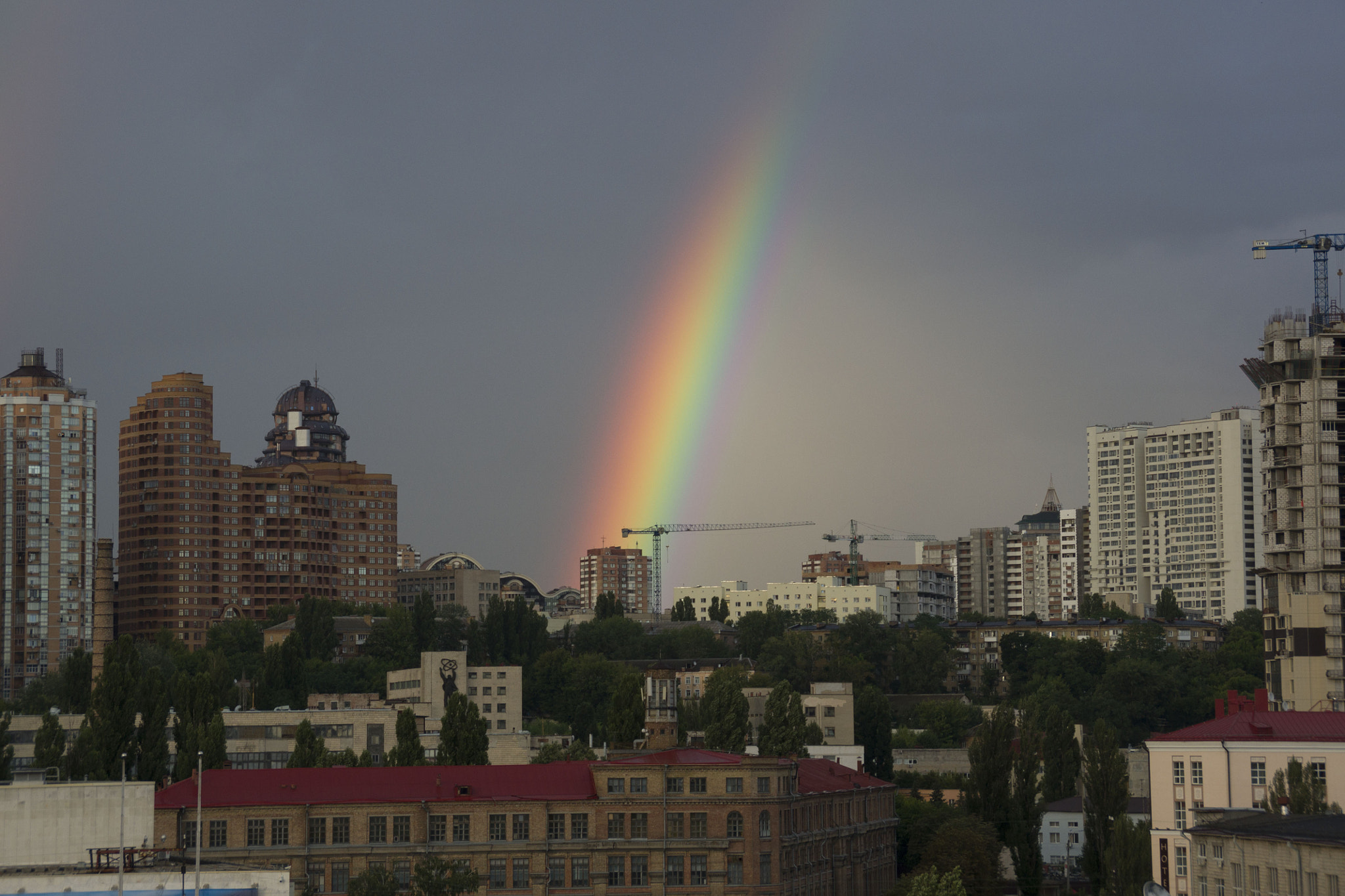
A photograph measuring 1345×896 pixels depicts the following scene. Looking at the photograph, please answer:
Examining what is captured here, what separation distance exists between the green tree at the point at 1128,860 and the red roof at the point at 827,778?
104ft

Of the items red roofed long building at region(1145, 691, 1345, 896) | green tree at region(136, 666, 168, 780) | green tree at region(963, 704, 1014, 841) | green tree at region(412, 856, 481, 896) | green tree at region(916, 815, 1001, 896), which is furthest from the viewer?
green tree at region(136, 666, 168, 780)

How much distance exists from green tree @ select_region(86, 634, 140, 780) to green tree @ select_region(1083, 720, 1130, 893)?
3104 inches

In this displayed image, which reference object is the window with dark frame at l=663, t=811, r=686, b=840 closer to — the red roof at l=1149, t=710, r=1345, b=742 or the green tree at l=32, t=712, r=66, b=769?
the red roof at l=1149, t=710, r=1345, b=742

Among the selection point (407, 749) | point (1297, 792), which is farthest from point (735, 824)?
point (1297, 792)

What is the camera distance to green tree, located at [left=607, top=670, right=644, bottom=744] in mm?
164125

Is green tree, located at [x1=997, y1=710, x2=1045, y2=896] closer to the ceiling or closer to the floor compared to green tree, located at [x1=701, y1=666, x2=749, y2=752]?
closer to the floor

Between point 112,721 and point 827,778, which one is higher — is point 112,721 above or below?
above

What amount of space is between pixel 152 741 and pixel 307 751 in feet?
50.7

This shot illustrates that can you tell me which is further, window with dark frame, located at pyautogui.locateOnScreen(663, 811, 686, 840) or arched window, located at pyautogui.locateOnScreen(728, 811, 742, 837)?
arched window, located at pyautogui.locateOnScreen(728, 811, 742, 837)

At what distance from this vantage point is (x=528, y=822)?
12562cm

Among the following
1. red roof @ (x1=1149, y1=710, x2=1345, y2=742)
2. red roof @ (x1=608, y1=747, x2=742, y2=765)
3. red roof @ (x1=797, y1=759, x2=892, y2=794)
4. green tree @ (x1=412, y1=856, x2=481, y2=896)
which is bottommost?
green tree @ (x1=412, y1=856, x2=481, y2=896)

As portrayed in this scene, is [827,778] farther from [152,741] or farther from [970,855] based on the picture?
[152,741]

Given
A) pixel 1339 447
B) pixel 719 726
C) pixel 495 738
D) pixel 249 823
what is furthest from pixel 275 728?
pixel 1339 447

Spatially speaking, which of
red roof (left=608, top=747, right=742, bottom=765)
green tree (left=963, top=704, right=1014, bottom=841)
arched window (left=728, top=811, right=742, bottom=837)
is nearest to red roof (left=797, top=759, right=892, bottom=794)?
red roof (left=608, top=747, right=742, bottom=765)
